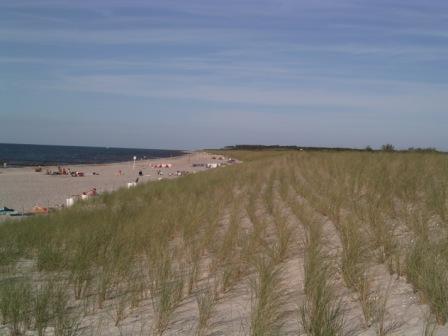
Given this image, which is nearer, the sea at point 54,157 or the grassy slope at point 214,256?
the grassy slope at point 214,256

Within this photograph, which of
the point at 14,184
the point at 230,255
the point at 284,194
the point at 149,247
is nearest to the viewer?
the point at 230,255

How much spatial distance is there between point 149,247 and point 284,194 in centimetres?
498

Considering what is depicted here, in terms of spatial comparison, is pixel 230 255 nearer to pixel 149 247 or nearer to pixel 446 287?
pixel 149 247

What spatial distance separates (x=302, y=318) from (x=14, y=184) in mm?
20873

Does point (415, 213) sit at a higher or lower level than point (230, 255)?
higher

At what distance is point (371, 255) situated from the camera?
4.59 meters

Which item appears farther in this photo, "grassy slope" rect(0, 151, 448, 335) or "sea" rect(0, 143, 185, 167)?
"sea" rect(0, 143, 185, 167)

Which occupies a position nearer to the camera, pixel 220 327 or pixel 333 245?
pixel 220 327

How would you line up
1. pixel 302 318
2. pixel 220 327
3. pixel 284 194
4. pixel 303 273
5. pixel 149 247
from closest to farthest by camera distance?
pixel 302 318
pixel 220 327
pixel 303 273
pixel 149 247
pixel 284 194

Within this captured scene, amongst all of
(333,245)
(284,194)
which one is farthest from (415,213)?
(284,194)

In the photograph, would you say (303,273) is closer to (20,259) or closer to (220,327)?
(220,327)

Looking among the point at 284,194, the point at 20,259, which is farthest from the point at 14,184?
the point at 20,259

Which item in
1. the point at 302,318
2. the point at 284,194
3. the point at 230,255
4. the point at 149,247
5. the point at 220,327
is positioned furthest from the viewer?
the point at 284,194

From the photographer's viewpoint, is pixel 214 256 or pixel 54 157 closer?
pixel 214 256
